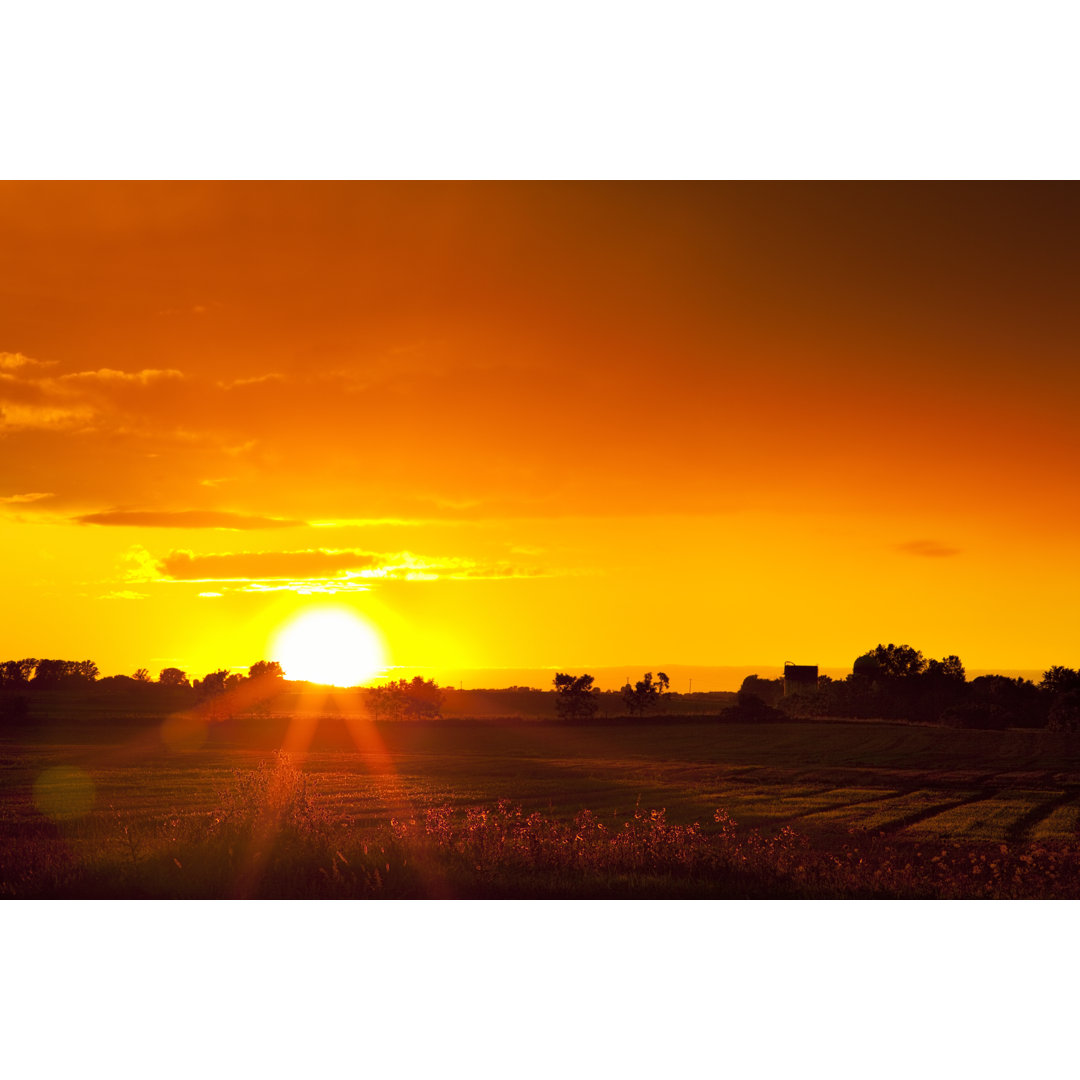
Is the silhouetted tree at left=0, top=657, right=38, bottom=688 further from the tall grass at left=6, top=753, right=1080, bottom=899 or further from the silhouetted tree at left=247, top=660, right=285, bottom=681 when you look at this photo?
the silhouetted tree at left=247, top=660, right=285, bottom=681

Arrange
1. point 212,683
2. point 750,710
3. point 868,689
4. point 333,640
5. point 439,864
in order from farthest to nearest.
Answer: point 750,710 < point 212,683 < point 868,689 < point 333,640 < point 439,864

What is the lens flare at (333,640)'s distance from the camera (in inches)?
379

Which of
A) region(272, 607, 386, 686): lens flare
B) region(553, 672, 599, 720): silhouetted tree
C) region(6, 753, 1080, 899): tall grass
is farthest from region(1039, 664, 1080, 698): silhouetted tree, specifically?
region(272, 607, 386, 686): lens flare

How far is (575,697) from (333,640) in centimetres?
479

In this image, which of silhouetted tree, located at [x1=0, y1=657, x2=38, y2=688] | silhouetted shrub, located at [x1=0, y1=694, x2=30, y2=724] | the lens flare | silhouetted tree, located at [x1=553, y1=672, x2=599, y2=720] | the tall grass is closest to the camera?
the tall grass

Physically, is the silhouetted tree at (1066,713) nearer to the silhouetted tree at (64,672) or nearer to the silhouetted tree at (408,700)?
the silhouetted tree at (408,700)

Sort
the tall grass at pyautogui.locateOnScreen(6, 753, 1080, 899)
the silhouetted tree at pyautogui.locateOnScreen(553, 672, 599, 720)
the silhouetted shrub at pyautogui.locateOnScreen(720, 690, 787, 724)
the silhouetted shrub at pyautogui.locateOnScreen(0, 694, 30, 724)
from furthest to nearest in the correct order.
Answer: the silhouetted tree at pyautogui.locateOnScreen(553, 672, 599, 720) < the silhouetted shrub at pyautogui.locateOnScreen(720, 690, 787, 724) < the silhouetted shrub at pyautogui.locateOnScreen(0, 694, 30, 724) < the tall grass at pyautogui.locateOnScreen(6, 753, 1080, 899)

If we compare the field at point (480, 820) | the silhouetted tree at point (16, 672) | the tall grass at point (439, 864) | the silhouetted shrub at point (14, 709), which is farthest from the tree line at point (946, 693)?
the silhouetted shrub at point (14, 709)

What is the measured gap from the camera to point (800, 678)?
34.6ft

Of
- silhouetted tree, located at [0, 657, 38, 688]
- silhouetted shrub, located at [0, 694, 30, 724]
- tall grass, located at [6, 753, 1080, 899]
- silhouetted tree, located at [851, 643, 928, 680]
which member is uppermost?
silhouetted tree, located at [851, 643, 928, 680]

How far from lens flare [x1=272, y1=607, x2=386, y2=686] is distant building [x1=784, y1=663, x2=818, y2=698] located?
178 inches

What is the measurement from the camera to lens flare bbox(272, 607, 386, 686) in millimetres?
9617

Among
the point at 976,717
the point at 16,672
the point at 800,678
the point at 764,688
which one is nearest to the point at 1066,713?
the point at 976,717

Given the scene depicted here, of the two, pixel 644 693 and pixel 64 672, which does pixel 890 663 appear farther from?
pixel 64 672
